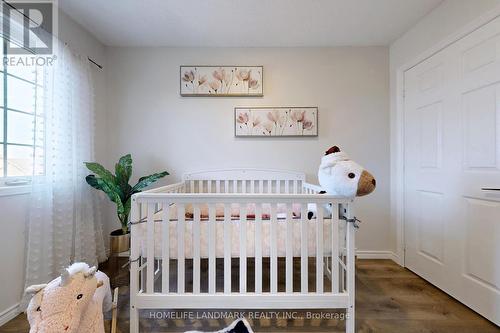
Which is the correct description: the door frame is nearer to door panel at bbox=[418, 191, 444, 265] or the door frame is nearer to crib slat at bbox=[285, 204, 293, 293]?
door panel at bbox=[418, 191, 444, 265]

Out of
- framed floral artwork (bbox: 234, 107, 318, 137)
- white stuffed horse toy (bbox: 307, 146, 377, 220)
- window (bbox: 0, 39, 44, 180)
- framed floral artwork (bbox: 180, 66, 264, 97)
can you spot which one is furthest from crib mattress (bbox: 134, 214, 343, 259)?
framed floral artwork (bbox: 180, 66, 264, 97)

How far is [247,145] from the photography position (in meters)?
2.52

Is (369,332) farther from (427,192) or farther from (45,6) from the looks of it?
(45,6)

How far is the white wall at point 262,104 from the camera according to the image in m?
2.50

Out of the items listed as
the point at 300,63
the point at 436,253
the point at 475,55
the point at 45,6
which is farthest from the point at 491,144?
the point at 45,6

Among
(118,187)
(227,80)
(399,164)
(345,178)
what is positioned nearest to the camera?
(345,178)

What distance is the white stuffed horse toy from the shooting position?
123 centimetres

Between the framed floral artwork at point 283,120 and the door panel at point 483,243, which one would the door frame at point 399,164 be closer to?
the door panel at point 483,243

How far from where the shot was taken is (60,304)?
35.1 inches

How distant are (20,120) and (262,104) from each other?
6.38ft

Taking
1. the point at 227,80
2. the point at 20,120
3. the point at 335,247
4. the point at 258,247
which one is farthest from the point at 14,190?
the point at 335,247

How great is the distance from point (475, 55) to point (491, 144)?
1.98 ft

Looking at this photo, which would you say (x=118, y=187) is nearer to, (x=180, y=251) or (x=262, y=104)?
(x=180, y=251)

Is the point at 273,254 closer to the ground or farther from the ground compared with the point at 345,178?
closer to the ground
